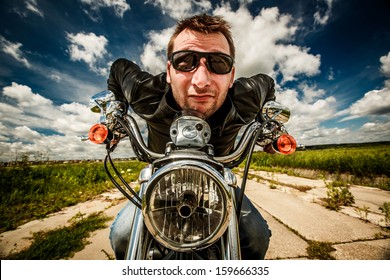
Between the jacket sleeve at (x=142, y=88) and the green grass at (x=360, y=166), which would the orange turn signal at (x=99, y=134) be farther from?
the green grass at (x=360, y=166)

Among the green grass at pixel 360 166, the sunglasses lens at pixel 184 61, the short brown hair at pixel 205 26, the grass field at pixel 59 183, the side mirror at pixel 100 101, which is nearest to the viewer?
the side mirror at pixel 100 101

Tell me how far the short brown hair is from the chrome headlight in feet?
2.99

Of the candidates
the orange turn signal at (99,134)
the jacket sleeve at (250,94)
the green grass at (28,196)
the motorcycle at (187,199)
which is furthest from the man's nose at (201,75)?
the green grass at (28,196)

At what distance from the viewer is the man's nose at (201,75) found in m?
0.79

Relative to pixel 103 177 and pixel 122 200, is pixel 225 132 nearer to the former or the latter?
pixel 122 200

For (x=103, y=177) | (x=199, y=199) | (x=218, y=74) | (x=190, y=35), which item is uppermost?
(x=190, y=35)

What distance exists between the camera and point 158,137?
4.57 feet

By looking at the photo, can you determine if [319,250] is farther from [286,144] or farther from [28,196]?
[28,196]

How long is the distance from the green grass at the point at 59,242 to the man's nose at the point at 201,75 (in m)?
1.64

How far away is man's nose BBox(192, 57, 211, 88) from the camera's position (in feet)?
2.59

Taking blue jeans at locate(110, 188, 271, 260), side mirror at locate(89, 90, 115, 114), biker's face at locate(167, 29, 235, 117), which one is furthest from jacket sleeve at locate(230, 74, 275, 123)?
side mirror at locate(89, 90, 115, 114)

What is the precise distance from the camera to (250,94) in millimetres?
1444
